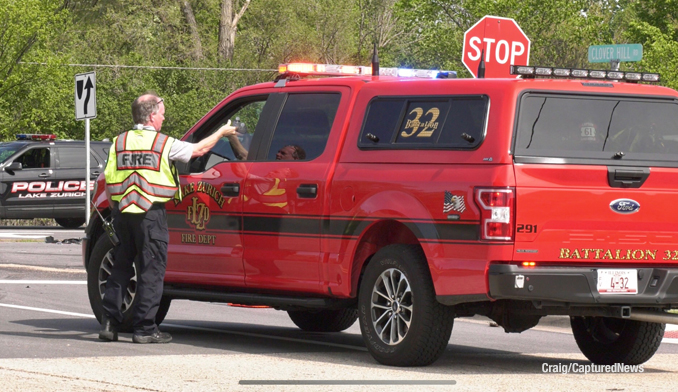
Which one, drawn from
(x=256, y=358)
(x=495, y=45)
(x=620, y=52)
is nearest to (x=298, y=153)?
(x=256, y=358)

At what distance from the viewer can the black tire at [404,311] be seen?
24.9ft

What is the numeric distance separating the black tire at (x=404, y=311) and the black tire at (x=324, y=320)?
2.22 m

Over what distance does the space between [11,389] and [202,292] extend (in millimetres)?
2656

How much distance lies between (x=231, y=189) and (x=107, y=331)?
1432 mm

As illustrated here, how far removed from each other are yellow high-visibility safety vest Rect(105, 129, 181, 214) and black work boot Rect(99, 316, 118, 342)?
871mm

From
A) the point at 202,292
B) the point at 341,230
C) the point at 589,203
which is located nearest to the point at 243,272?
the point at 202,292

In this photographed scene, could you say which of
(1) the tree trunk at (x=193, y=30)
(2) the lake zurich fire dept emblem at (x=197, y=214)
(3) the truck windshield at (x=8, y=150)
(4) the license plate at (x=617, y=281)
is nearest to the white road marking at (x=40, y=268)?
(2) the lake zurich fire dept emblem at (x=197, y=214)

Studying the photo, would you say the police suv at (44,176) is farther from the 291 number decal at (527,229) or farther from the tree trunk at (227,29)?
the 291 number decal at (527,229)

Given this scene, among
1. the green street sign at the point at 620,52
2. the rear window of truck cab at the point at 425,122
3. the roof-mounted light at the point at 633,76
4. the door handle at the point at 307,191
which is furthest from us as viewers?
the green street sign at the point at 620,52

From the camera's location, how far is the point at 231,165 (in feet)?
29.8

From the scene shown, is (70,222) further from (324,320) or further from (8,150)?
(324,320)

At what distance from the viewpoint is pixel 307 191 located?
8414 millimetres

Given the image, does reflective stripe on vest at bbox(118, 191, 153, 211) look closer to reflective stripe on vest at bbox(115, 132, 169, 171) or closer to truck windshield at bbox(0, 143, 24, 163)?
reflective stripe on vest at bbox(115, 132, 169, 171)

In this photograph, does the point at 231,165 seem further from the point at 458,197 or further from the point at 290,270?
the point at 458,197
